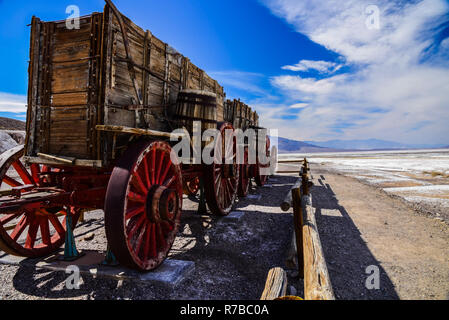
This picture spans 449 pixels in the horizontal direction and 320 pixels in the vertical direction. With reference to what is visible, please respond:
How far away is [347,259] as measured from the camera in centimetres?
403

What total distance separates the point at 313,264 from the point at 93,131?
2.85m

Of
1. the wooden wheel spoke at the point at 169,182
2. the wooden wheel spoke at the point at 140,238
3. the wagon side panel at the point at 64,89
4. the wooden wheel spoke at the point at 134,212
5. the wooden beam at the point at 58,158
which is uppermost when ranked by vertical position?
the wagon side panel at the point at 64,89

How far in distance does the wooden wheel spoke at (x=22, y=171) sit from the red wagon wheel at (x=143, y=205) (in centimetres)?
196

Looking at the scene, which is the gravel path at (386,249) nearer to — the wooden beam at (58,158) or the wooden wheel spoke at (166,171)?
the wooden wheel spoke at (166,171)

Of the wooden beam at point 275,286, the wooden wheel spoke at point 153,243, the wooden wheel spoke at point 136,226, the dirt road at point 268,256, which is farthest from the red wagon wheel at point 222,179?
the wooden beam at point 275,286

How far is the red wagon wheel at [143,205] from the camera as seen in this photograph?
100 inches

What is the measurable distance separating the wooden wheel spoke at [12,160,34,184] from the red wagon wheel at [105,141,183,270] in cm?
196

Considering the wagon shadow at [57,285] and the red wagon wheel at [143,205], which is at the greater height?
the red wagon wheel at [143,205]

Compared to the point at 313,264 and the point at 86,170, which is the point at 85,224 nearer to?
the point at 86,170

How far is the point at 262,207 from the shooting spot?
283 inches

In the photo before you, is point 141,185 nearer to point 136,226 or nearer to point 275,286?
point 136,226

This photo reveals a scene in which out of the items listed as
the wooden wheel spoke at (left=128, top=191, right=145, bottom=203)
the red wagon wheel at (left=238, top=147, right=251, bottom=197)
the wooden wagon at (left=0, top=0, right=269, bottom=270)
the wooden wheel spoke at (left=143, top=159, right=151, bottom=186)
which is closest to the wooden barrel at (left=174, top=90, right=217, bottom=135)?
the wooden wagon at (left=0, top=0, right=269, bottom=270)

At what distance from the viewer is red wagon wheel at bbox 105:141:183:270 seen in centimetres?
255
